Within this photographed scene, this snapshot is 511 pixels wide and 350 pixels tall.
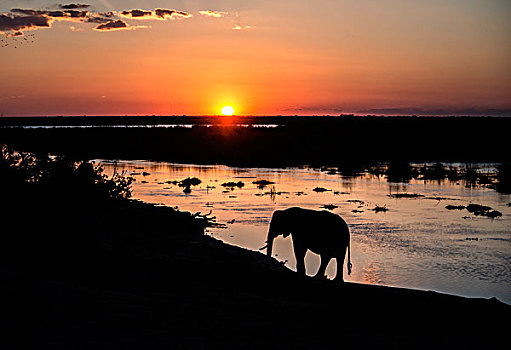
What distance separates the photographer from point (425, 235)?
2297 cm

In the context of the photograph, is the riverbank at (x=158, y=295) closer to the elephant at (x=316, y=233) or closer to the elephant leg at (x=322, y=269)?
the elephant at (x=316, y=233)

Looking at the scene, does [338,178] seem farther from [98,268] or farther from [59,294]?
[59,294]

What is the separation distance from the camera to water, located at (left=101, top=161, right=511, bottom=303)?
17.5 meters

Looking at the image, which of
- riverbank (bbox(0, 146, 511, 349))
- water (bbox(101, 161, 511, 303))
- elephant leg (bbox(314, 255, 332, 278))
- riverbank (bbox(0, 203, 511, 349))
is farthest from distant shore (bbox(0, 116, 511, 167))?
riverbank (bbox(0, 203, 511, 349))

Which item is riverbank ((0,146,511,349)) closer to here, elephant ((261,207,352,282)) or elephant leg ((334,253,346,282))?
elephant ((261,207,352,282))

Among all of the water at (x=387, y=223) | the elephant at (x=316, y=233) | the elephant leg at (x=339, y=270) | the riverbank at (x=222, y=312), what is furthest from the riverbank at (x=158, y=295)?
the water at (x=387, y=223)

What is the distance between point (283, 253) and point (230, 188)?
1797cm

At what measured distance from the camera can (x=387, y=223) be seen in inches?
1006

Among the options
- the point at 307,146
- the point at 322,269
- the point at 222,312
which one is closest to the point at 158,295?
the point at 222,312

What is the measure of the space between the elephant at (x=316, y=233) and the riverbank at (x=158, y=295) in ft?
3.37

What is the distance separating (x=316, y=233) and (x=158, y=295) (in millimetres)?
6125

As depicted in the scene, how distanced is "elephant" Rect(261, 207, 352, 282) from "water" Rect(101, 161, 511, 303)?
1864 millimetres

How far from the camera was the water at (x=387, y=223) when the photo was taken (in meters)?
17.5

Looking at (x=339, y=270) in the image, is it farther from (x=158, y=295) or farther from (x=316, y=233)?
(x=158, y=295)
